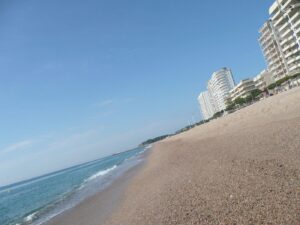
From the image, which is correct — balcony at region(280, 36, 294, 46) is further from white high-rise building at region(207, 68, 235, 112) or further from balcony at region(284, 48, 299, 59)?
white high-rise building at region(207, 68, 235, 112)

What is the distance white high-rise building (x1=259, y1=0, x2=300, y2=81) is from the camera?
221 ft

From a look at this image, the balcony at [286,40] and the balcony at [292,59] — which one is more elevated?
the balcony at [286,40]

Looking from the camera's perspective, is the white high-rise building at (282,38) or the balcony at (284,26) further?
the balcony at (284,26)

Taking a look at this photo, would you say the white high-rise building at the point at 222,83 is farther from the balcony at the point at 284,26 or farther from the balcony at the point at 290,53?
the balcony at the point at 284,26

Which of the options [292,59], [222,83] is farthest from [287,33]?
[222,83]

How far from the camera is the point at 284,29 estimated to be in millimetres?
75062

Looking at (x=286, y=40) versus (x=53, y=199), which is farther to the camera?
(x=286, y=40)

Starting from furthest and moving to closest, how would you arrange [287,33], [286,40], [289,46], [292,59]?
1. [292,59]
2. [289,46]
3. [286,40]
4. [287,33]

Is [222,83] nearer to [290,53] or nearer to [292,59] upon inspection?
[292,59]

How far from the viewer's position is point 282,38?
7831 cm

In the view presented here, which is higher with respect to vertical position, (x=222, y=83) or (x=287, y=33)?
(x=222, y=83)

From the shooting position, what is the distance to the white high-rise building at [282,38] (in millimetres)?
67438

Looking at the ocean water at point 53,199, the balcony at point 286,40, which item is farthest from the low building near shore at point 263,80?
the ocean water at point 53,199

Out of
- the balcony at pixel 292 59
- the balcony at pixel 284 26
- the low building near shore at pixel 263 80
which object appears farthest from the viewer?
the low building near shore at pixel 263 80
